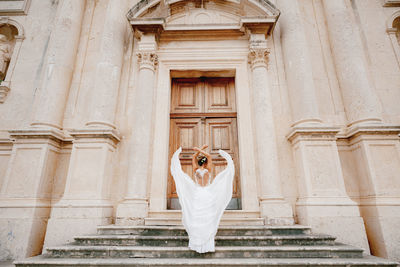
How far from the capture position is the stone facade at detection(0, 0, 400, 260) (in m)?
4.44

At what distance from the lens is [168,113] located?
585 centimetres

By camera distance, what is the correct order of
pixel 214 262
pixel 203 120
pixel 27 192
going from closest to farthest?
pixel 214 262 < pixel 27 192 < pixel 203 120

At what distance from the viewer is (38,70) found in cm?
605

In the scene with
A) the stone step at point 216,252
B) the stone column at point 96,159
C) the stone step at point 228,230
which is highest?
the stone column at point 96,159

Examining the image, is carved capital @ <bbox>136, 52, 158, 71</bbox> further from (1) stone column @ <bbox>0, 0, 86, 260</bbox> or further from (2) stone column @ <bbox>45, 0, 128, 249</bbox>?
(1) stone column @ <bbox>0, 0, 86, 260</bbox>

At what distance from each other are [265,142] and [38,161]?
5021 mm

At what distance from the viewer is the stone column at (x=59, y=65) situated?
5.25 m

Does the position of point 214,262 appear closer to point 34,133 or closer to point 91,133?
point 91,133

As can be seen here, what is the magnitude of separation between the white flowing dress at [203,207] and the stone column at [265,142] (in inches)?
71.5

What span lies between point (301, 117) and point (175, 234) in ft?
12.2

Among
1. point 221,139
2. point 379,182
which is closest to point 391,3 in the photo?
point 379,182

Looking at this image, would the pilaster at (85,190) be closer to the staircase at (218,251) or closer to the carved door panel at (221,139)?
the staircase at (218,251)

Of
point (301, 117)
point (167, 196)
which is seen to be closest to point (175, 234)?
point (167, 196)

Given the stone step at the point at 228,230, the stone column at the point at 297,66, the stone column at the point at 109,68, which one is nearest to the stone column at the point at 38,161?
the stone column at the point at 109,68
